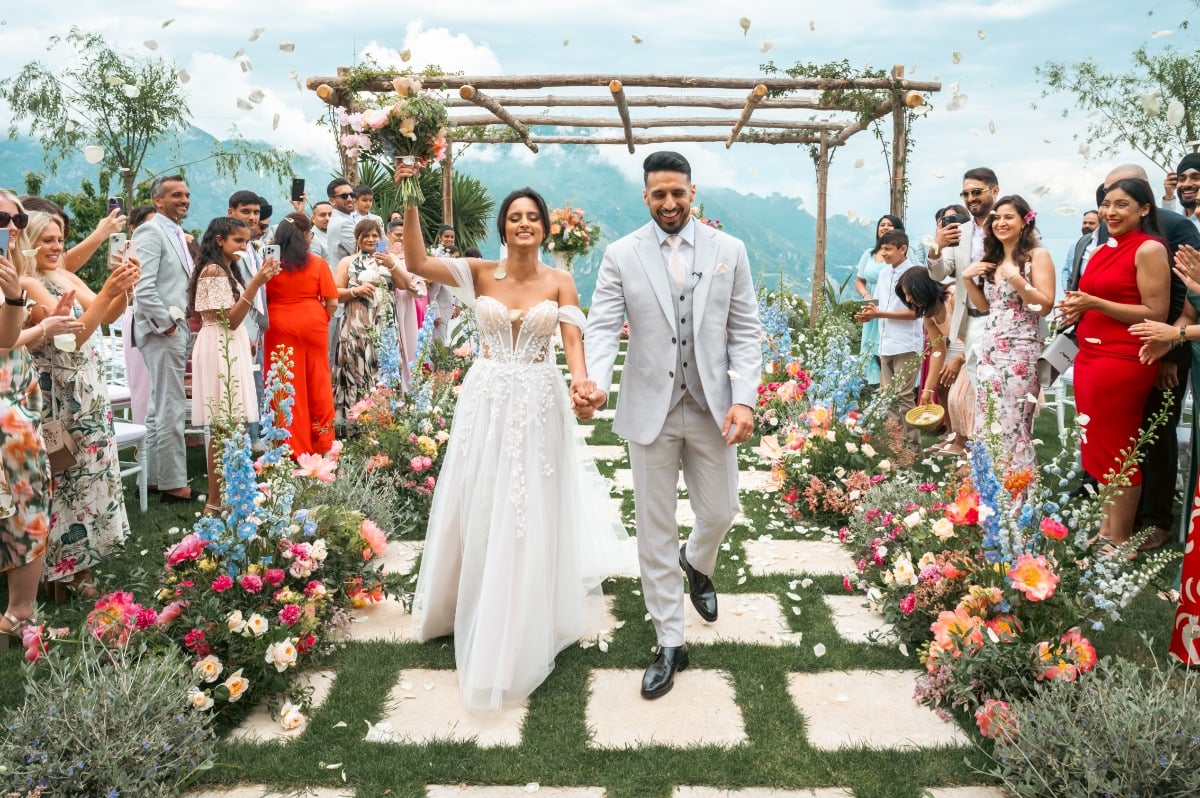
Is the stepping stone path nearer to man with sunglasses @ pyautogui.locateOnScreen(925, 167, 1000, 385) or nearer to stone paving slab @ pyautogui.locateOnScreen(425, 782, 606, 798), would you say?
stone paving slab @ pyautogui.locateOnScreen(425, 782, 606, 798)

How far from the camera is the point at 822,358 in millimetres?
7215

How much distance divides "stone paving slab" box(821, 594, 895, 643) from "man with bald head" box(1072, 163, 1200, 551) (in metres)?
1.63

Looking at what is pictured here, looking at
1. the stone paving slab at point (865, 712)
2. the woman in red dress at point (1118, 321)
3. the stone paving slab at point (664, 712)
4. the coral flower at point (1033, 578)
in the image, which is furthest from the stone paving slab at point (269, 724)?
the woman in red dress at point (1118, 321)

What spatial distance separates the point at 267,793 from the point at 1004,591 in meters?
2.72

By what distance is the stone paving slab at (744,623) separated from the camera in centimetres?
398

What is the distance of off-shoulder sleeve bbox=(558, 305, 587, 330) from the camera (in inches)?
150

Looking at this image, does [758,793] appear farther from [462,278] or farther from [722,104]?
[722,104]

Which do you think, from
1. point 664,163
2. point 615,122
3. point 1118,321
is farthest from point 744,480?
point 615,122

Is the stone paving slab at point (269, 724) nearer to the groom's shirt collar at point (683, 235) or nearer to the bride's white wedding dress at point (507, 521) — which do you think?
the bride's white wedding dress at point (507, 521)

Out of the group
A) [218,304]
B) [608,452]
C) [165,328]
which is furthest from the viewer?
[608,452]

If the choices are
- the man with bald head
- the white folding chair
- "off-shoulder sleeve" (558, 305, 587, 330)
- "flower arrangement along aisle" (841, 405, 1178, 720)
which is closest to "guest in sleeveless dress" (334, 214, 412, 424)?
the white folding chair

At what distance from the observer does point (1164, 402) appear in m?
4.47

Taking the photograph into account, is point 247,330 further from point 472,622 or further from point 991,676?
point 991,676

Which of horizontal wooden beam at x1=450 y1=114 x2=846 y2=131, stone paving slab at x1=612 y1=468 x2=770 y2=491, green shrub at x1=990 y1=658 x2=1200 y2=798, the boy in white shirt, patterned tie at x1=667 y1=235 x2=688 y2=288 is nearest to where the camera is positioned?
green shrub at x1=990 y1=658 x2=1200 y2=798
